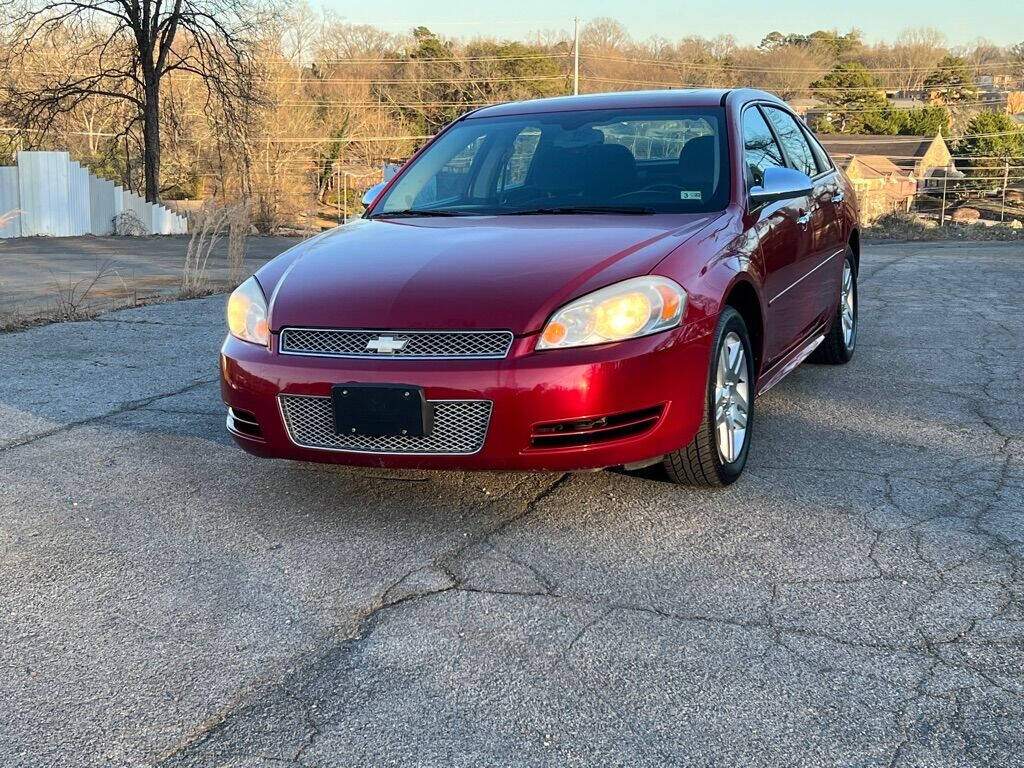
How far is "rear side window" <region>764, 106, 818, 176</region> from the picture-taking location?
5703mm

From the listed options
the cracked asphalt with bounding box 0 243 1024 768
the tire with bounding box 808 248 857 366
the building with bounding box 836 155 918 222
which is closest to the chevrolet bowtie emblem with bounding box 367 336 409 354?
the cracked asphalt with bounding box 0 243 1024 768

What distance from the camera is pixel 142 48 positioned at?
2631cm

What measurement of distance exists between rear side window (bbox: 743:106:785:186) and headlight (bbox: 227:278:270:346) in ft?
7.22

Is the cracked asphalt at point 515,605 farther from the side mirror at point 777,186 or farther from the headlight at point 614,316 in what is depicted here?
the side mirror at point 777,186

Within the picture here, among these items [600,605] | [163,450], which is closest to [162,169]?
[163,450]

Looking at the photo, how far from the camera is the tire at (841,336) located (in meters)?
6.39

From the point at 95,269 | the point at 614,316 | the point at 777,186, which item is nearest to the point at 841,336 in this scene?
the point at 777,186

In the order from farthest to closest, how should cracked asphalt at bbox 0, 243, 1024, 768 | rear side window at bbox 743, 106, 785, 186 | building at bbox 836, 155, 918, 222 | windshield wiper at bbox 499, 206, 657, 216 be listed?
building at bbox 836, 155, 918, 222
rear side window at bbox 743, 106, 785, 186
windshield wiper at bbox 499, 206, 657, 216
cracked asphalt at bbox 0, 243, 1024, 768

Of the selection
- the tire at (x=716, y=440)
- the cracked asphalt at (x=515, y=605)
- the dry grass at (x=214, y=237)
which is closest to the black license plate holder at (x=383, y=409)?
the cracked asphalt at (x=515, y=605)

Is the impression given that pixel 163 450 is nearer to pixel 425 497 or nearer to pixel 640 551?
pixel 425 497

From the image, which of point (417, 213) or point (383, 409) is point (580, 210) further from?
point (383, 409)

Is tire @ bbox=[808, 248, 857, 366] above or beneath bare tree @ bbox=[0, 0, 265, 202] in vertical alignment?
beneath

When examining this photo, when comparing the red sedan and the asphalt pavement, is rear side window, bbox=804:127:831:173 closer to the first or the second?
the red sedan

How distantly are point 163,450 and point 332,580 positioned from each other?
186 cm
